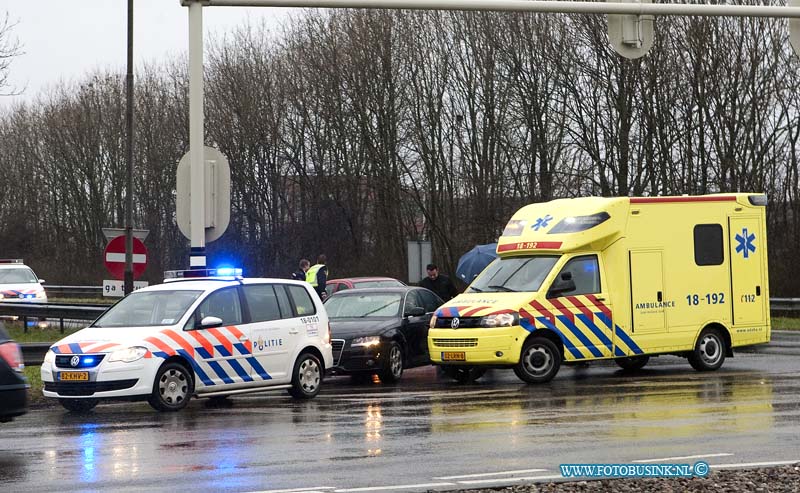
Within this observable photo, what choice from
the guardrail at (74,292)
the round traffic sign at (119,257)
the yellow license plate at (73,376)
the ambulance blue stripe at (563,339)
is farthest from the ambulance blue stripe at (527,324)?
the guardrail at (74,292)

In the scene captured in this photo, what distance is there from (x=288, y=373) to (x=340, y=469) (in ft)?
23.5

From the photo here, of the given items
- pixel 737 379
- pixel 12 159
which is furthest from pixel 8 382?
pixel 12 159

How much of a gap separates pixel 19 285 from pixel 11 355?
2953 cm

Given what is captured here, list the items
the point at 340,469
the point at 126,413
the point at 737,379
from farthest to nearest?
the point at 737,379 → the point at 126,413 → the point at 340,469

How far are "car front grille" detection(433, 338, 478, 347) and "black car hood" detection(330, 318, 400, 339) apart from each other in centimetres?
129

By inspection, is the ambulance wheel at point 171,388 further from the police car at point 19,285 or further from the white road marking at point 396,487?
the police car at point 19,285

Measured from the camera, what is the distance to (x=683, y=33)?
45312mm

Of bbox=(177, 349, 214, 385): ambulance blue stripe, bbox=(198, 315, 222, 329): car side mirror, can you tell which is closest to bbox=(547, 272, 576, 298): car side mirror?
bbox=(198, 315, 222, 329): car side mirror

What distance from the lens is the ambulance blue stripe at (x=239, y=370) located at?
16875mm

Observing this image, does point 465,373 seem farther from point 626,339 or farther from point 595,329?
point 626,339

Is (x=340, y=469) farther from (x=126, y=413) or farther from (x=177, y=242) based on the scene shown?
(x=177, y=242)

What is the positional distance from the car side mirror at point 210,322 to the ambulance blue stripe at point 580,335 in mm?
5509

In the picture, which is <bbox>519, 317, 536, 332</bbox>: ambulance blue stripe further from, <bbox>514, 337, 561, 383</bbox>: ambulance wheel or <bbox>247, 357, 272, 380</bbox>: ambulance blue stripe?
<bbox>247, 357, 272, 380</bbox>: ambulance blue stripe

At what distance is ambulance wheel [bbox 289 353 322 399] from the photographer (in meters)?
17.8
